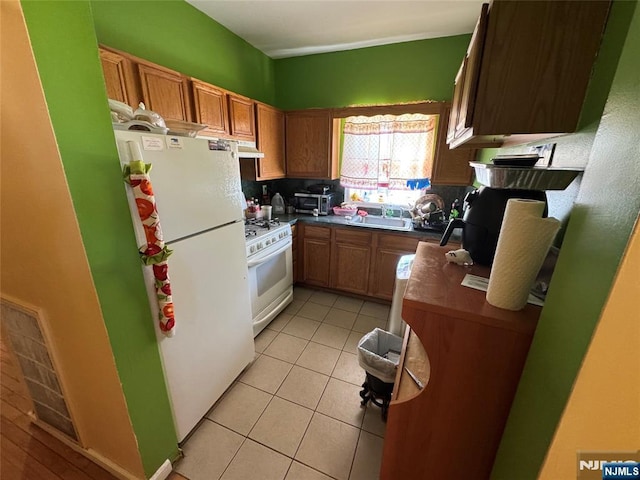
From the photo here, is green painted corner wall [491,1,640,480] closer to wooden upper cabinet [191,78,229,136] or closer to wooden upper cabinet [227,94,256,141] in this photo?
wooden upper cabinet [191,78,229,136]

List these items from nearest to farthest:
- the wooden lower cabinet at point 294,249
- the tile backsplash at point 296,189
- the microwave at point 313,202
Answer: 1. the tile backsplash at point 296,189
2. the wooden lower cabinet at point 294,249
3. the microwave at point 313,202

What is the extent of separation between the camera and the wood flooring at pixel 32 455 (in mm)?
1269

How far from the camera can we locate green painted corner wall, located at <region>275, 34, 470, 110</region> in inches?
98.4

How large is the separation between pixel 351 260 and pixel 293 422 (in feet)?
5.26

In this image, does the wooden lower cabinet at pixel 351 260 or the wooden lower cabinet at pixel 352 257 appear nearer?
the wooden lower cabinet at pixel 352 257

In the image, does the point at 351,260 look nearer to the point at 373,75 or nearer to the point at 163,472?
the point at 373,75

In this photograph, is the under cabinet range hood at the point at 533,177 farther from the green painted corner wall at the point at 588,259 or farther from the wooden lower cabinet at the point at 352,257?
the wooden lower cabinet at the point at 352,257

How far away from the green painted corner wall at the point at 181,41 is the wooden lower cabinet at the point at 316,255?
5.42ft

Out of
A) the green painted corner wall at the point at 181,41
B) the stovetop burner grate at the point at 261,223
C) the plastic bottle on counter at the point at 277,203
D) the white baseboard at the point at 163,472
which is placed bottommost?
the white baseboard at the point at 163,472

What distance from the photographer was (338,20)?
220cm

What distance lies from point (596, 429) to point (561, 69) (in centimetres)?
91

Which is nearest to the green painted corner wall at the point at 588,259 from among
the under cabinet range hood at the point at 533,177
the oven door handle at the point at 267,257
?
the under cabinet range hood at the point at 533,177

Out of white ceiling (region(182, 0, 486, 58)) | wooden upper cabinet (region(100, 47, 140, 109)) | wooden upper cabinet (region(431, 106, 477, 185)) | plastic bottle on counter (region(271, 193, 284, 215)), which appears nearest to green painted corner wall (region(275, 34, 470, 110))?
white ceiling (region(182, 0, 486, 58))

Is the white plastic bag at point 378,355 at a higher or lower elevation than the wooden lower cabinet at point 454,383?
lower
